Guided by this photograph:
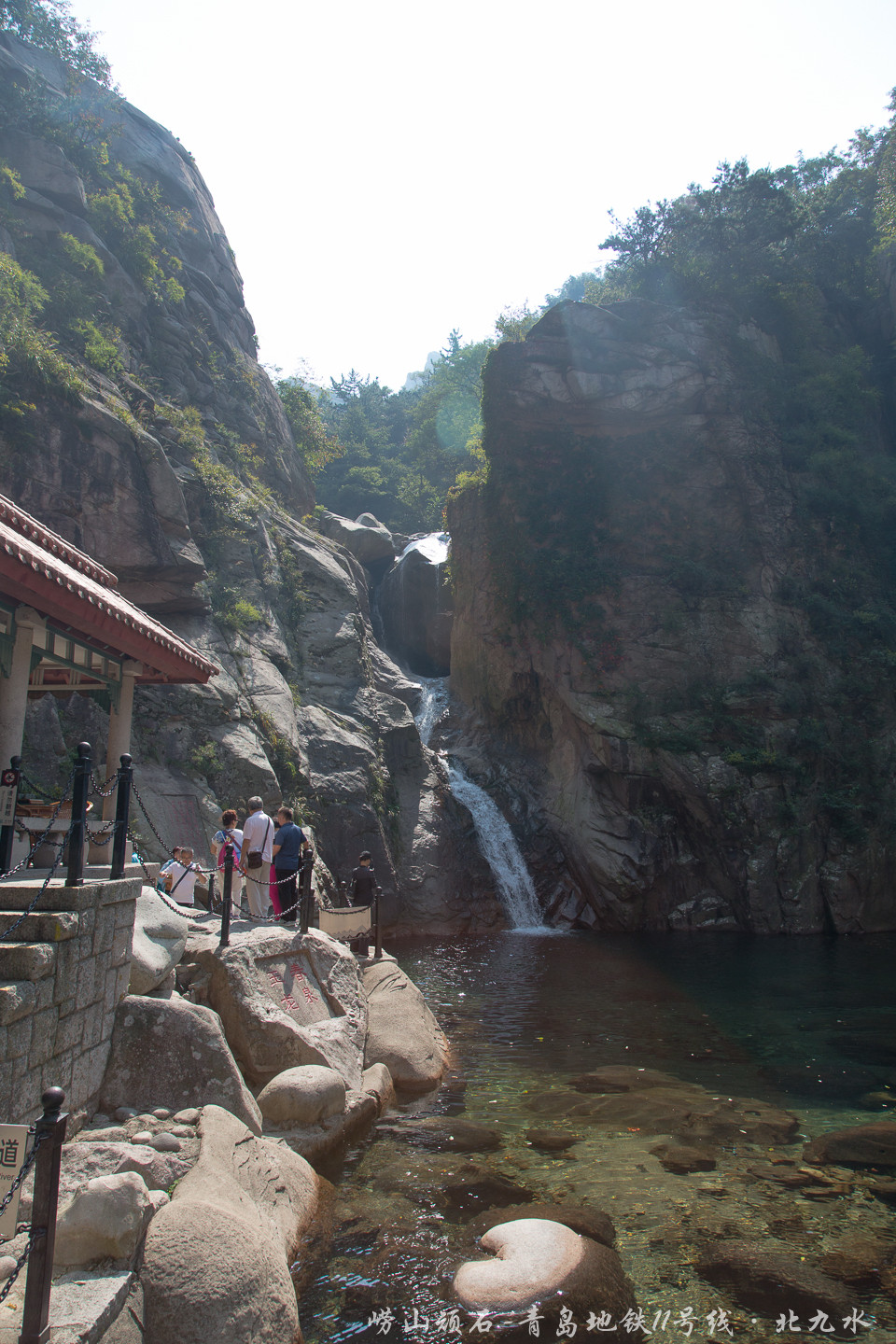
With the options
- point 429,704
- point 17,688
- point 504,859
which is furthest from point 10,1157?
point 429,704

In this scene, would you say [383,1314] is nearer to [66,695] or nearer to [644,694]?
[66,695]

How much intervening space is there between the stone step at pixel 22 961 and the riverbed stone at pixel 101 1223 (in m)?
1.14

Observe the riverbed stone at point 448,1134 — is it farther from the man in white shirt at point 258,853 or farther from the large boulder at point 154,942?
the man in white shirt at point 258,853

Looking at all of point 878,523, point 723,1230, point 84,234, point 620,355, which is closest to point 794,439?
point 878,523

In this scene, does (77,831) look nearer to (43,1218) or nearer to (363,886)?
(43,1218)

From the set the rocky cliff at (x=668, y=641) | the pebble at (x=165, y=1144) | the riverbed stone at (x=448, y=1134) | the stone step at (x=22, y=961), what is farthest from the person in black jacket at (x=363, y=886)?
the rocky cliff at (x=668, y=641)

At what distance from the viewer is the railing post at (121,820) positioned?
5941 millimetres

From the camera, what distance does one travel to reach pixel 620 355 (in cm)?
2644

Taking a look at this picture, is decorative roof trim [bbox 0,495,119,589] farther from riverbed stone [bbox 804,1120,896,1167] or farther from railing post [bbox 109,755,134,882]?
riverbed stone [bbox 804,1120,896,1167]

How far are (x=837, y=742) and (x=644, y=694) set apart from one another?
5.41m

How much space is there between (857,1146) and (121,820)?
6814mm

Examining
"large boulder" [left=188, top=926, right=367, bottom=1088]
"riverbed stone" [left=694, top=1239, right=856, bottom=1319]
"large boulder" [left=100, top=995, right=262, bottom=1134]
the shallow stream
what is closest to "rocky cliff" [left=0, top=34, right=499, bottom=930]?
the shallow stream

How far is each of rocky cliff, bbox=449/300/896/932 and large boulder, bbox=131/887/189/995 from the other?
15928 mm

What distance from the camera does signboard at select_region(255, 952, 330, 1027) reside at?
305 inches
